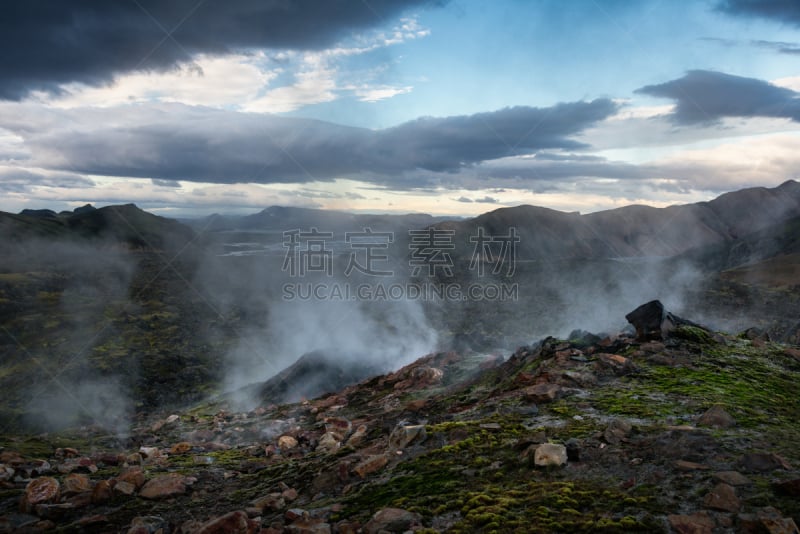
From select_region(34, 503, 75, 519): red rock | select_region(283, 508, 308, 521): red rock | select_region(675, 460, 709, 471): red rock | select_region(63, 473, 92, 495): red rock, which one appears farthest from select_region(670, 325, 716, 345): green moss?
select_region(34, 503, 75, 519): red rock

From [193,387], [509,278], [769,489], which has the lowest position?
[193,387]

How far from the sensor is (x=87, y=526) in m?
11.8

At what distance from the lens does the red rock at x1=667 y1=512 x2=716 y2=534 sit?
761 centimetres

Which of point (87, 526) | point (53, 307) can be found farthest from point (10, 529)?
point (53, 307)

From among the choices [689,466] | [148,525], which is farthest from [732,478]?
[148,525]

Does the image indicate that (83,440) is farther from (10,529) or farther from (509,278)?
(509,278)

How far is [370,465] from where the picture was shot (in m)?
13.2

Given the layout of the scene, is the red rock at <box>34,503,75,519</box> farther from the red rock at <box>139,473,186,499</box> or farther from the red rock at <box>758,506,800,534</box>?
the red rock at <box>758,506,800,534</box>

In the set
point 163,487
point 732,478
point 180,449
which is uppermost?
point 732,478

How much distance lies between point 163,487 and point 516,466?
1088 cm

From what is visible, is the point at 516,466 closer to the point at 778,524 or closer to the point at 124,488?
the point at 778,524

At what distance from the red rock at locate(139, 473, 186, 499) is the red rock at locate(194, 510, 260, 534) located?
4.55 metres

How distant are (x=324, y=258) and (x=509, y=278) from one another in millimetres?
67262

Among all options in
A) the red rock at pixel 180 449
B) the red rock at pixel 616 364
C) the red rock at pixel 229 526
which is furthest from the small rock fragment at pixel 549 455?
the red rock at pixel 180 449
